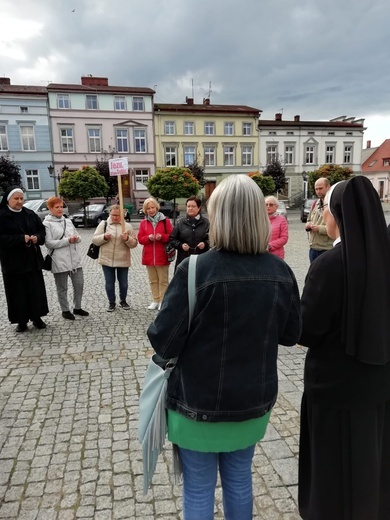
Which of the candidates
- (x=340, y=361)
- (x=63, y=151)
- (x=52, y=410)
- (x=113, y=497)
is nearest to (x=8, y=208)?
(x=52, y=410)

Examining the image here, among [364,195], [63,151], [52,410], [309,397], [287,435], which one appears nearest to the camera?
[364,195]

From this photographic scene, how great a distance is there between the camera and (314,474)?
6.12 feet

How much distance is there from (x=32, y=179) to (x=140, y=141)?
11.2m

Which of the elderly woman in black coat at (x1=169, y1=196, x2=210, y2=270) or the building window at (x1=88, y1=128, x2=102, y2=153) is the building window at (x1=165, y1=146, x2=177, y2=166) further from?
the elderly woman in black coat at (x1=169, y1=196, x2=210, y2=270)

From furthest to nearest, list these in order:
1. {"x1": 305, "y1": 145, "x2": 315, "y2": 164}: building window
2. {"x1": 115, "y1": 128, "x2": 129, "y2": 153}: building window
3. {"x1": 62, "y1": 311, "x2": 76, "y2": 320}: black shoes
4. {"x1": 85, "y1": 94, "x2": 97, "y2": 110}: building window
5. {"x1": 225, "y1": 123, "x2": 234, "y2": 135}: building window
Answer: {"x1": 305, "y1": 145, "x2": 315, "y2": 164}: building window
{"x1": 225, "y1": 123, "x2": 234, "y2": 135}: building window
{"x1": 115, "y1": 128, "x2": 129, "y2": 153}: building window
{"x1": 85, "y1": 94, "x2": 97, "y2": 110}: building window
{"x1": 62, "y1": 311, "x2": 76, "y2": 320}: black shoes

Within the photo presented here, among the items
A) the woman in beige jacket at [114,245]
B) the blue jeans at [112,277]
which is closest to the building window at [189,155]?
the woman in beige jacket at [114,245]

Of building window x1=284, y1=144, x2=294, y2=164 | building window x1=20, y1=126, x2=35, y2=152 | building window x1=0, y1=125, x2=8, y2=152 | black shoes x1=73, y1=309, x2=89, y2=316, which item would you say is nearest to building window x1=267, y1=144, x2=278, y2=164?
building window x1=284, y1=144, x2=294, y2=164

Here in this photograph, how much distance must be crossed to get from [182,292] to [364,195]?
907 millimetres

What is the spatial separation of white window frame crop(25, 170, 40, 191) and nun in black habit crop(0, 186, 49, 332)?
33.2m

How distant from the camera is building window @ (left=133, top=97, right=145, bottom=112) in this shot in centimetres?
3628

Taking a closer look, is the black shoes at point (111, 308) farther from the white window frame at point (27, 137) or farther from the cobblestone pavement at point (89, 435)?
the white window frame at point (27, 137)

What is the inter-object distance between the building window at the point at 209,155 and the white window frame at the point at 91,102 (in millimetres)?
11863

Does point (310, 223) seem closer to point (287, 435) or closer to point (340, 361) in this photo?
point (287, 435)

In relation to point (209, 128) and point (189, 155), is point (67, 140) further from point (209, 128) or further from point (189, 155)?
point (209, 128)
